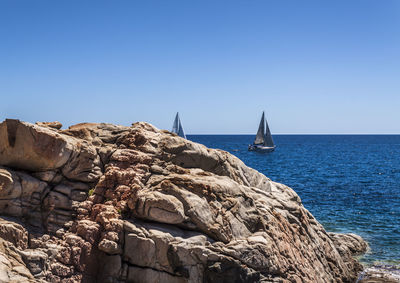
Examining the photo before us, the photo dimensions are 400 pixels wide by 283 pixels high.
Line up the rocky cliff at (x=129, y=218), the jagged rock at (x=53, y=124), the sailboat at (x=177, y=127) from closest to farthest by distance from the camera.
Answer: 1. the rocky cliff at (x=129, y=218)
2. the jagged rock at (x=53, y=124)
3. the sailboat at (x=177, y=127)

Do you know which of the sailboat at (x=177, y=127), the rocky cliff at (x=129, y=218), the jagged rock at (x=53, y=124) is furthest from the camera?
the sailboat at (x=177, y=127)

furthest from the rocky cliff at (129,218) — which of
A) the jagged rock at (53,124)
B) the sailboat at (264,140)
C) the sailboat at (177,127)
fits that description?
the sailboat at (264,140)

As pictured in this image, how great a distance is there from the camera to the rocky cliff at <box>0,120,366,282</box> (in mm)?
12898

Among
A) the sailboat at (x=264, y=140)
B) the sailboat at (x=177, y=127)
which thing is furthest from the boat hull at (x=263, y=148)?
the sailboat at (x=177, y=127)

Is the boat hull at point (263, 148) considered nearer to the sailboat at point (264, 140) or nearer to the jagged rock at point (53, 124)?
the sailboat at point (264, 140)

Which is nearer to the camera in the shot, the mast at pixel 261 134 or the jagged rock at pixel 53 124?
the jagged rock at pixel 53 124

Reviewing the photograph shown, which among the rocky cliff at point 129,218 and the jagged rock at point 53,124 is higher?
the jagged rock at point 53,124

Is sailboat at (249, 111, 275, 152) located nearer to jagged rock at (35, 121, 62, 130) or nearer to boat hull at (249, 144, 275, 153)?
boat hull at (249, 144, 275, 153)

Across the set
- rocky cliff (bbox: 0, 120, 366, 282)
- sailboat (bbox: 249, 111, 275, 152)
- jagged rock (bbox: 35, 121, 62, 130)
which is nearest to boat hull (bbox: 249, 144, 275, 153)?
sailboat (bbox: 249, 111, 275, 152)

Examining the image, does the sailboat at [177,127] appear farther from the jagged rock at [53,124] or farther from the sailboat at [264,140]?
the jagged rock at [53,124]

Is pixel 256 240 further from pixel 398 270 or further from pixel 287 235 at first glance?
pixel 398 270

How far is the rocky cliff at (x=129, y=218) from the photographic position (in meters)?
12.9

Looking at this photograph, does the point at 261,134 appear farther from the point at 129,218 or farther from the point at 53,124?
the point at 129,218

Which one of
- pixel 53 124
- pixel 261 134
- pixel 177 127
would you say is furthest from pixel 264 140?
pixel 53 124
